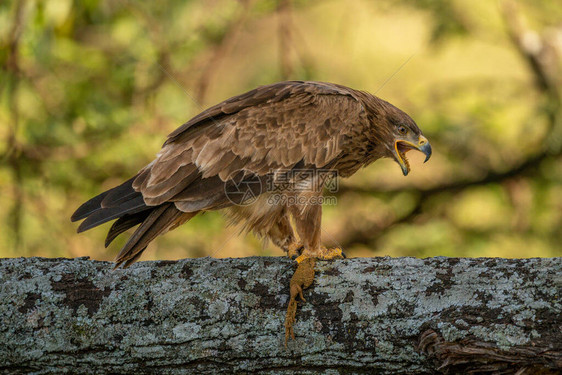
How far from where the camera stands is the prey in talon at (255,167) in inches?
149

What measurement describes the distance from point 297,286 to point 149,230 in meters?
1.06

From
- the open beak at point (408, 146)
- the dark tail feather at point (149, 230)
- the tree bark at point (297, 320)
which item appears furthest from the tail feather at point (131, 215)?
the open beak at point (408, 146)

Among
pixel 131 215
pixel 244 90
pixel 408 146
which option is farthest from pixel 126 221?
pixel 244 90

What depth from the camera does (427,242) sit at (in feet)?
25.4

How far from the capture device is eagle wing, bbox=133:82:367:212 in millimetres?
3922

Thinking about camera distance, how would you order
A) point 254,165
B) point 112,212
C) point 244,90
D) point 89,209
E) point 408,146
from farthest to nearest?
point 244,90, point 408,146, point 254,165, point 89,209, point 112,212

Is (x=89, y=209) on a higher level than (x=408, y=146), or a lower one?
lower

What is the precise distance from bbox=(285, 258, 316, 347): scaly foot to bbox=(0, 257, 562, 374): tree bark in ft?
0.12

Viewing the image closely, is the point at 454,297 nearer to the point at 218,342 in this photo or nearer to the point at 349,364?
the point at 349,364

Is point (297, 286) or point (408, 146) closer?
point (297, 286)

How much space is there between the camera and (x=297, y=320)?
3.12 metres

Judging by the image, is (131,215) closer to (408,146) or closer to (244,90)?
(408,146)

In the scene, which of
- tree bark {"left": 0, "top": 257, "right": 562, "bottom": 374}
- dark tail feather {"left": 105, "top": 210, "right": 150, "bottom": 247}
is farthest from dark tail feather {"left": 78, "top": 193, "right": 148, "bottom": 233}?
tree bark {"left": 0, "top": 257, "right": 562, "bottom": 374}

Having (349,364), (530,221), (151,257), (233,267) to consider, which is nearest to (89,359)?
(233,267)
